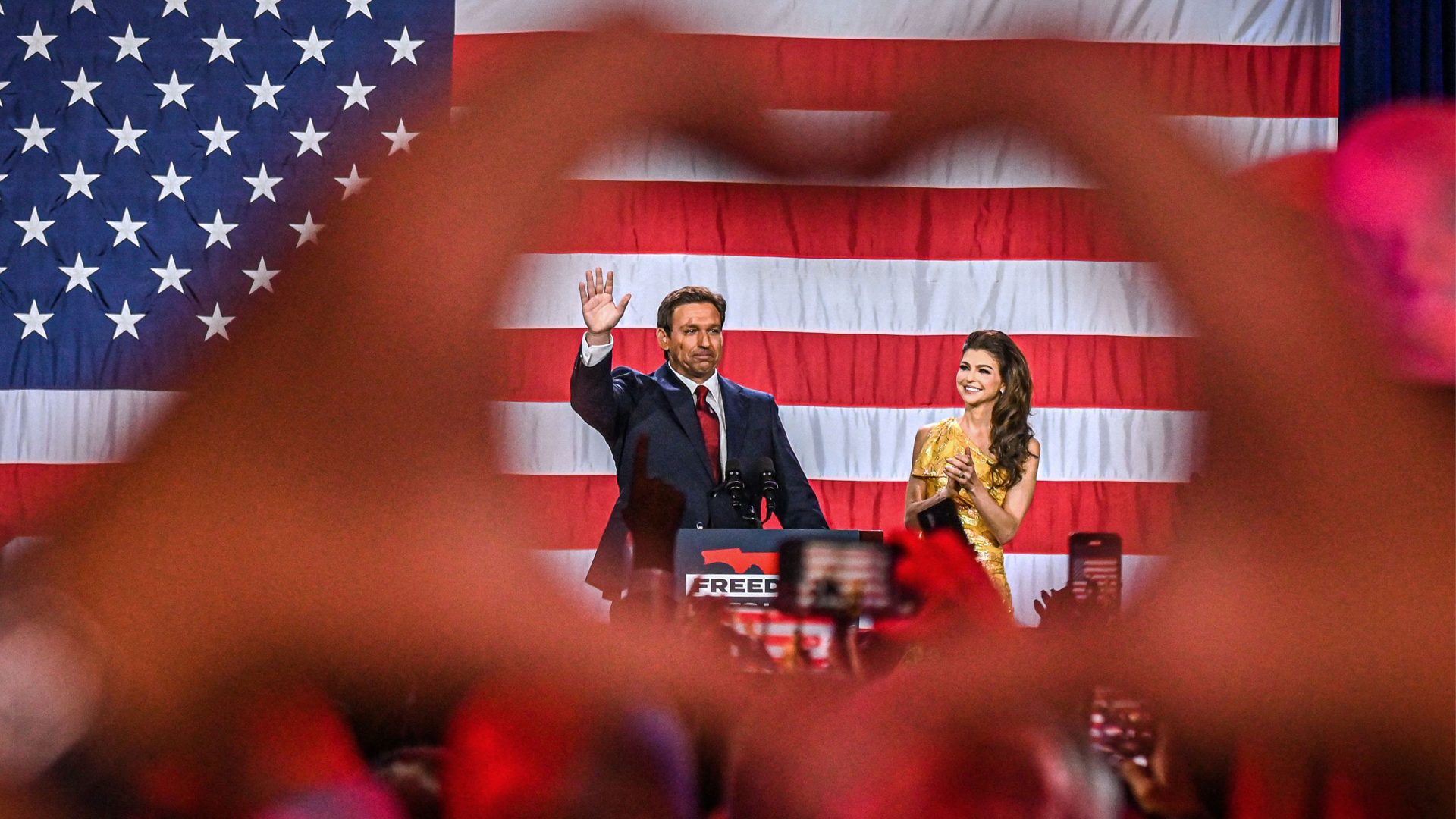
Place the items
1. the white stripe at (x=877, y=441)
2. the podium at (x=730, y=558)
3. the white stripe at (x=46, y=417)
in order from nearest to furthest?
the podium at (x=730, y=558) → the white stripe at (x=877, y=441) → the white stripe at (x=46, y=417)

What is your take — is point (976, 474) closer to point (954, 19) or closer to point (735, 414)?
point (735, 414)

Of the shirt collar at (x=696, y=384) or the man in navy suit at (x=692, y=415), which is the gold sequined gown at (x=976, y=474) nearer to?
the man in navy suit at (x=692, y=415)

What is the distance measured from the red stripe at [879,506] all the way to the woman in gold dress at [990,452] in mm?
525

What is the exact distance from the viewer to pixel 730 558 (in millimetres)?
987

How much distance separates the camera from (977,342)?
2.20m

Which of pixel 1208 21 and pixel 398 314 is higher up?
pixel 1208 21

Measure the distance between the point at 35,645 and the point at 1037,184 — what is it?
2677mm

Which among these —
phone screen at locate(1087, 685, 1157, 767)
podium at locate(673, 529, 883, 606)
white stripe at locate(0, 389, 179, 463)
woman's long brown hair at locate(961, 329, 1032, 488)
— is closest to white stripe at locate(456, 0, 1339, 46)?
woman's long brown hair at locate(961, 329, 1032, 488)

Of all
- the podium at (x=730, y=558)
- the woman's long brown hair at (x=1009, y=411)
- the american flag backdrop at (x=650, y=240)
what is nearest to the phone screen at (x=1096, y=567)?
the podium at (x=730, y=558)

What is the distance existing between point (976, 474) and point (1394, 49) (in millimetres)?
1600

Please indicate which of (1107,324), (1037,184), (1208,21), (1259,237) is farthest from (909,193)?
(1259,237)

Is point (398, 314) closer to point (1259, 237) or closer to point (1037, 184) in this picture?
point (1259, 237)

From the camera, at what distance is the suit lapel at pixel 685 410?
2008 millimetres

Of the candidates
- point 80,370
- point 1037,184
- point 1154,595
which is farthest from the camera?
point 80,370
